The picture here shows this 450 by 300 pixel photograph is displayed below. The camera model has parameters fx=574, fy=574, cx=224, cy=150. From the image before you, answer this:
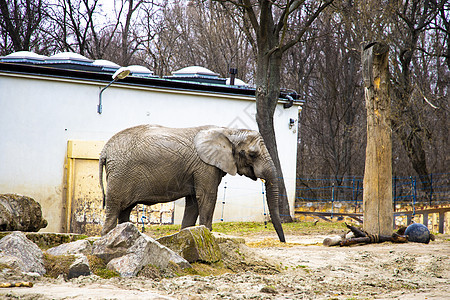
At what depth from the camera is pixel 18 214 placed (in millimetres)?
9203

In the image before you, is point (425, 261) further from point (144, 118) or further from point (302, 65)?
point (302, 65)

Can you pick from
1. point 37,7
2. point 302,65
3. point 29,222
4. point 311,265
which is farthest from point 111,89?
point 302,65

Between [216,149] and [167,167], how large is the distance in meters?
1.01

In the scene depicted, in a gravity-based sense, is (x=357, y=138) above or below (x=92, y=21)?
below

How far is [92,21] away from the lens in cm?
3133

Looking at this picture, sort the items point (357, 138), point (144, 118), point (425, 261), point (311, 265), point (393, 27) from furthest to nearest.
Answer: point (357, 138) → point (393, 27) → point (144, 118) → point (425, 261) → point (311, 265)

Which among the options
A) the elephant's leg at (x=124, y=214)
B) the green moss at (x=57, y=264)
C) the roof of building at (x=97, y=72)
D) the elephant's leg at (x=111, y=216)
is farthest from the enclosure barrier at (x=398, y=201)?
the green moss at (x=57, y=264)

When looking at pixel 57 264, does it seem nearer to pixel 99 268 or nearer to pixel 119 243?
pixel 99 268

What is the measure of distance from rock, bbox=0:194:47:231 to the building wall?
24.1 feet

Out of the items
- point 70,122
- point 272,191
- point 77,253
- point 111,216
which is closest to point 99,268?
point 77,253

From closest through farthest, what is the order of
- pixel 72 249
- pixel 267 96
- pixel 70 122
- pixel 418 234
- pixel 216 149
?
pixel 72 249 → pixel 216 149 → pixel 418 234 → pixel 70 122 → pixel 267 96

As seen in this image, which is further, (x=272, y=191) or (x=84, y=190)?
(x=84, y=190)

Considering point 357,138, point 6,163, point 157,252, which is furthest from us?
point 357,138

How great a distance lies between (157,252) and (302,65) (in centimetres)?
2524
